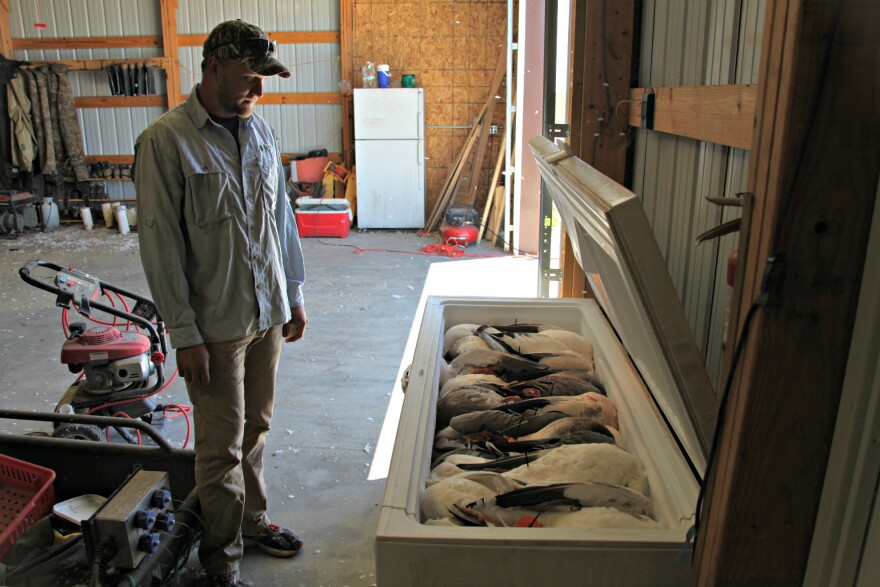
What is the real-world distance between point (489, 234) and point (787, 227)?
7.71 meters

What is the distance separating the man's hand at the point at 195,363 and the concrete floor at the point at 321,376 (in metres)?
0.86

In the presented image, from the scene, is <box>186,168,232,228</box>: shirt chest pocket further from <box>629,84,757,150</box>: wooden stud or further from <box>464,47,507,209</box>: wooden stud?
<box>464,47,507,209</box>: wooden stud

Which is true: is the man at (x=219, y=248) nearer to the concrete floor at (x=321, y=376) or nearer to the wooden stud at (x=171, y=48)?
the concrete floor at (x=321, y=376)

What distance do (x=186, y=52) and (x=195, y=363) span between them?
8233 mm

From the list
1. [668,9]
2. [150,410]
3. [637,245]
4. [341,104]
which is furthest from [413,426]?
[341,104]

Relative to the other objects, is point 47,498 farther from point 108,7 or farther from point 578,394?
point 108,7

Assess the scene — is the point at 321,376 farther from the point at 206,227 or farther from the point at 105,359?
the point at 206,227

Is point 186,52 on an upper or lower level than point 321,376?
upper

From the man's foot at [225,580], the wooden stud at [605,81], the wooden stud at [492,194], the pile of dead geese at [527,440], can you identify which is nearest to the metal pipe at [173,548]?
the man's foot at [225,580]

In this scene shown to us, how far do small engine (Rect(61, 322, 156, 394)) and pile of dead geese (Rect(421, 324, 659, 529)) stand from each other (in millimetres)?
1664

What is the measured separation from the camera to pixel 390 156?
Result: 856cm

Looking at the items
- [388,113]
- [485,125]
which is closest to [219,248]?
[388,113]

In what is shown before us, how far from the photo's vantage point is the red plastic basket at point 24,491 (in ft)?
8.18

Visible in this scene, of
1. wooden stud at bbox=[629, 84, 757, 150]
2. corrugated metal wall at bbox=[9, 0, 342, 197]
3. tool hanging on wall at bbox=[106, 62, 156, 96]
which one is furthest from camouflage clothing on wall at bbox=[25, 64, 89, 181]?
wooden stud at bbox=[629, 84, 757, 150]
